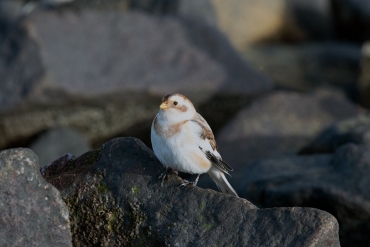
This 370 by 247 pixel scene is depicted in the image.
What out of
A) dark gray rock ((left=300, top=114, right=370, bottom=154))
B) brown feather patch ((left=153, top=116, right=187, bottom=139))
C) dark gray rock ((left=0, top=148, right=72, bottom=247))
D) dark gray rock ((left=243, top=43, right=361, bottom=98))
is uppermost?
brown feather patch ((left=153, top=116, right=187, bottom=139))

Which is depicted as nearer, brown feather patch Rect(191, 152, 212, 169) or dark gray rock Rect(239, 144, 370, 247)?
brown feather patch Rect(191, 152, 212, 169)

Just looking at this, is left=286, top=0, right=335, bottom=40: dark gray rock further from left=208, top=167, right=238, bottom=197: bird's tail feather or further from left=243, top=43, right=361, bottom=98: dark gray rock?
left=208, top=167, right=238, bottom=197: bird's tail feather

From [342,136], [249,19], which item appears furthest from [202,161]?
[249,19]

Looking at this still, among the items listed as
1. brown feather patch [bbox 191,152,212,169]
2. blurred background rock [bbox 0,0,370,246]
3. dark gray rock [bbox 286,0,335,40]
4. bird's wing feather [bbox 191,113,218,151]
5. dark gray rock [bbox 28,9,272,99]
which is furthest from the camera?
dark gray rock [bbox 286,0,335,40]

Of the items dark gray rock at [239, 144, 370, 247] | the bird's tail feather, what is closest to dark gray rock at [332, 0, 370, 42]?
dark gray rock at [239, 144, 370, 247]

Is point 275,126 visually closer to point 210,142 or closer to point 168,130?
point 210,142
